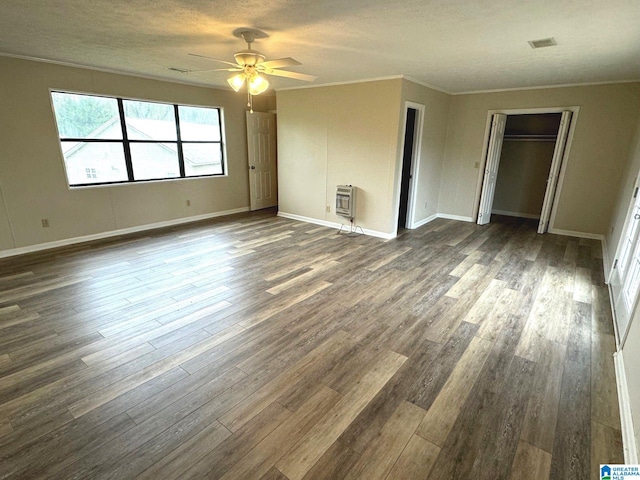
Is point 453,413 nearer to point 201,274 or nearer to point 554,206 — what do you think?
point 201,274

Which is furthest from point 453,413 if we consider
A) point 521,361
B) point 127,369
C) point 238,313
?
point 127,369

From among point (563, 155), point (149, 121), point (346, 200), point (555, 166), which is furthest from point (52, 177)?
point (563, 155)

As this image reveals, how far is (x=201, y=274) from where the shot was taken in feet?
12.8

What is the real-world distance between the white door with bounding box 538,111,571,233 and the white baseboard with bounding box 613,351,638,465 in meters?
3.96

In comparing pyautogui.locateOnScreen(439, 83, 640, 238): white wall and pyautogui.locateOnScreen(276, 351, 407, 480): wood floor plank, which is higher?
pyautogui.locateOnScreen(439, 83, 640, 238): white wall

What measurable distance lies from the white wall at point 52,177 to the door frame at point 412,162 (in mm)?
3785

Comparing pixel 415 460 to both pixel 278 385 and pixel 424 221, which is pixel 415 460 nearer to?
pixel 278 385

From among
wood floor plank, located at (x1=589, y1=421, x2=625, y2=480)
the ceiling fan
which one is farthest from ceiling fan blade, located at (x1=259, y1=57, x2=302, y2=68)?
wood floor plank, located at (x1=589, y1=421, x2=625, y2=480)

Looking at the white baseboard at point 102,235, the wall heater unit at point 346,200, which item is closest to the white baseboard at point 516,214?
the wall heater unit at point 346,200

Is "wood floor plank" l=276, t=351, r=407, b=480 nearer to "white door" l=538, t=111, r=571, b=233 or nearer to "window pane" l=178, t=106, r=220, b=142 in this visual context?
"white door" l=538, t=111, r=571, b=233

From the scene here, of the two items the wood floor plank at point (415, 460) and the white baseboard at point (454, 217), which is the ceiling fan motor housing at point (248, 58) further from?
the white baseboard at point (454, 217)

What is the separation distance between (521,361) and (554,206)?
14.4 ft

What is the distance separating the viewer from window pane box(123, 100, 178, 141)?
529 centimetres

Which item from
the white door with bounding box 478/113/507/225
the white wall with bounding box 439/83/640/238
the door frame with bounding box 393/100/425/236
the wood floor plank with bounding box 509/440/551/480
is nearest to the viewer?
the wood floor plank with bounding box 509/440/551/480
